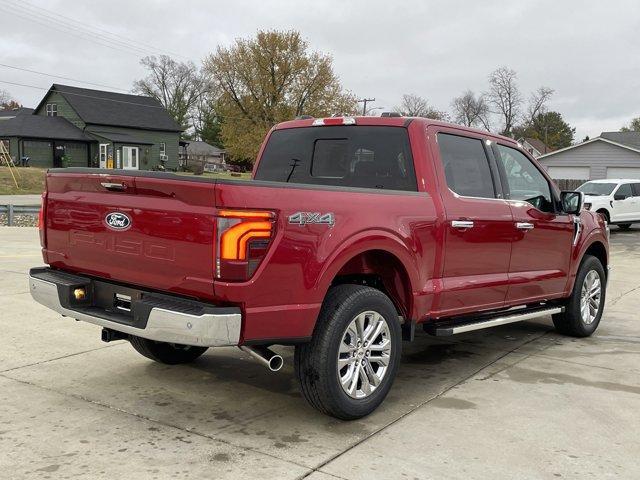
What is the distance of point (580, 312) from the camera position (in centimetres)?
643

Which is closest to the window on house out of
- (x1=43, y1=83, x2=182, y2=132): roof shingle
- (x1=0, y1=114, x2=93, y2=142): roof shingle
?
(x1=43, y1=83, x2=182, y2=132): roof shingle

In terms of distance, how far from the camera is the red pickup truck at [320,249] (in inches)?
133

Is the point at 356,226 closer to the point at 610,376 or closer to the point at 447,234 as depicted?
the point at 447,234

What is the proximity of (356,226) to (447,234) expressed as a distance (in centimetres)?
100

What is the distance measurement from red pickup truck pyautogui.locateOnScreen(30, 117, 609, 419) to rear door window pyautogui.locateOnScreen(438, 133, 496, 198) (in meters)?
0.01

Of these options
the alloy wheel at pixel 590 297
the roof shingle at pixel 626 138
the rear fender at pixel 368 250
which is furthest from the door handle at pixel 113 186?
the roof shingle at pixel 626 138

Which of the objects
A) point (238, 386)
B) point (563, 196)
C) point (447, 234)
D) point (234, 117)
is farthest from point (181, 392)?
point (234, 117)

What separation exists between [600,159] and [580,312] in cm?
3580

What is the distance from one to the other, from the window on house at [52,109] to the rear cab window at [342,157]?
165 ft

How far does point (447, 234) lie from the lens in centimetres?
455

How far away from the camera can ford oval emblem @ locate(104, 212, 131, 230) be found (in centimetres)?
368

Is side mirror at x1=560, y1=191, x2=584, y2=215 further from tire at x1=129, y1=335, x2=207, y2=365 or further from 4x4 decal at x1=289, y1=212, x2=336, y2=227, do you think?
tire at x1=129, y1=335, x2=207, y2=365

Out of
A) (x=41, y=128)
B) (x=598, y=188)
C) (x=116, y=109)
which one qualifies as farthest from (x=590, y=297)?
(x=116, y=109)

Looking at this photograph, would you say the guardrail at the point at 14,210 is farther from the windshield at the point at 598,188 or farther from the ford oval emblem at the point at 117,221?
the windshield at the point at 598,188
